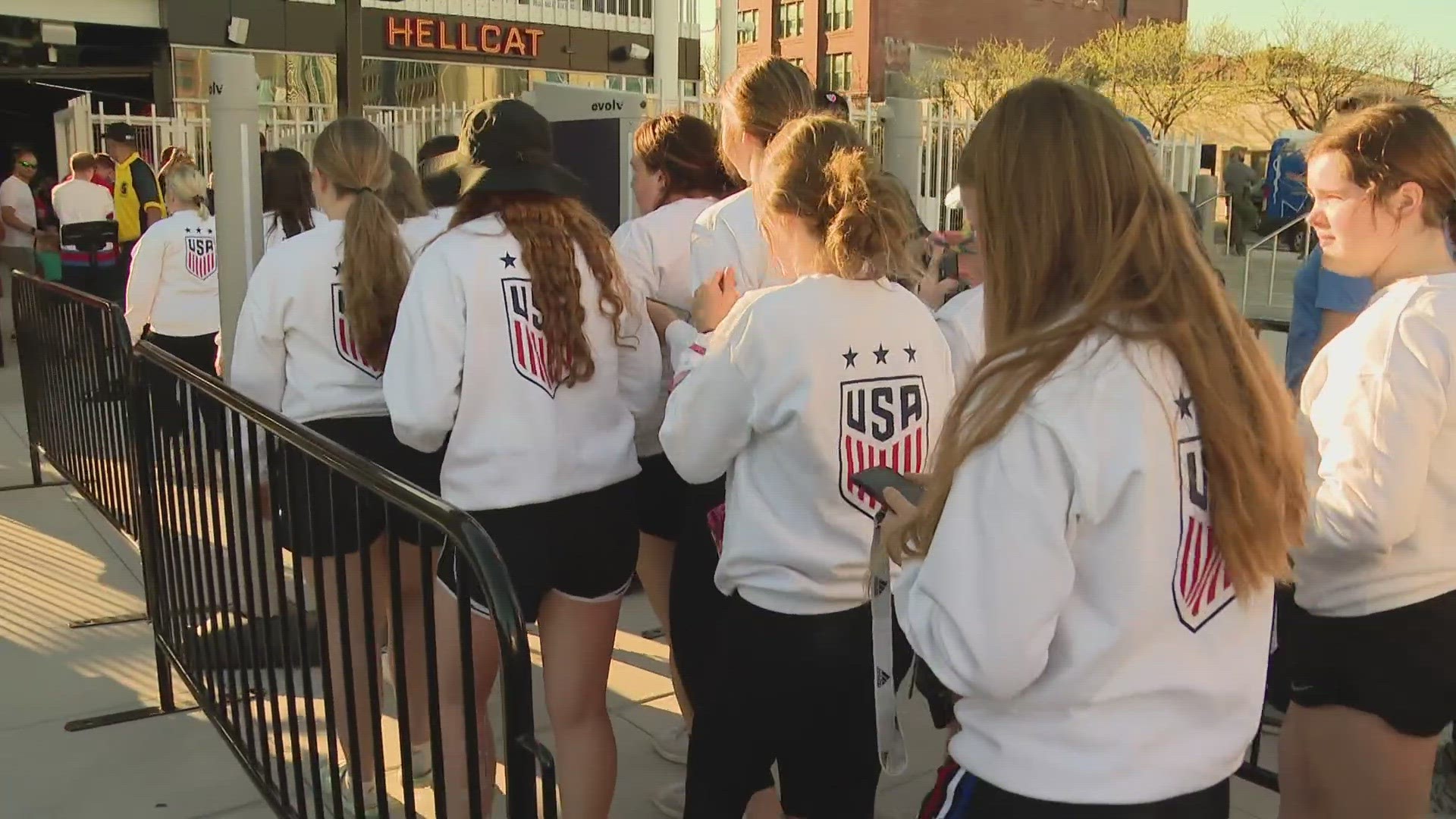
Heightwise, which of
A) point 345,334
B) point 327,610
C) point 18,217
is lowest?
point 327,610

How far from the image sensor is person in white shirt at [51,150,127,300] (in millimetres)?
10383

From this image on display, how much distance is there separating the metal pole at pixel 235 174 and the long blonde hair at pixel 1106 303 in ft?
10.5

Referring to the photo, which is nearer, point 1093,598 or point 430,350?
point 1093,598

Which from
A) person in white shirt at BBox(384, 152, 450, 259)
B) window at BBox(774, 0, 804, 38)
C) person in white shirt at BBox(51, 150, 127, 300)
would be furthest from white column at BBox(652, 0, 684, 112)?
window at BBox(774, 0, 804, 38)

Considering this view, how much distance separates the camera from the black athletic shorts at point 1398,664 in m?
2.21

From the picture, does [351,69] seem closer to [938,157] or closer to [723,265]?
[723,265]

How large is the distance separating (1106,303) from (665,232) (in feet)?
6.89

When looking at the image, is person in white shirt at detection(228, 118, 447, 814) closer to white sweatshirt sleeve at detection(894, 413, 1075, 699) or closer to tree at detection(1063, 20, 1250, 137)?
white sweatshirt sleeve at detection(894, 413, 1075, 699)

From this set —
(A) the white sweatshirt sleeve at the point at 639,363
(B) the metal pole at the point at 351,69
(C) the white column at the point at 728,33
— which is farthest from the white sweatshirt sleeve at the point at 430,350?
(C) the white column at the point at 728,33

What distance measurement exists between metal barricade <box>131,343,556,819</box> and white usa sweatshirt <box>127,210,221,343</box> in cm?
249

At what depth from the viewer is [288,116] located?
56.6 feet

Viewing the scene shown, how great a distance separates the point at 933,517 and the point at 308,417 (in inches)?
93.8

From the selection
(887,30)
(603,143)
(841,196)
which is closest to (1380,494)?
(841,196)

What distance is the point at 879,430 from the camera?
2.43m
